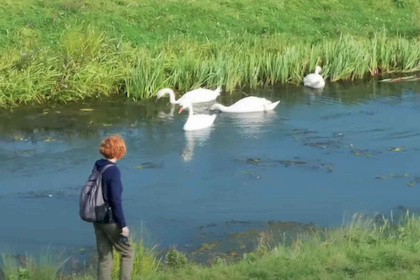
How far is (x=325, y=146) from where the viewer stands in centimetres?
1508

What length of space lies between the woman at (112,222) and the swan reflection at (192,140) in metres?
6.31

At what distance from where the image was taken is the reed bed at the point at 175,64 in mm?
18328

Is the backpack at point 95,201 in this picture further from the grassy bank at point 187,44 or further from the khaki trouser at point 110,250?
the grassy bank at point 187,44

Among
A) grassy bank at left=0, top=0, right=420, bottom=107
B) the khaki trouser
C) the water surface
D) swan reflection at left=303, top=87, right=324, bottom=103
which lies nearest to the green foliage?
the khaki trouser

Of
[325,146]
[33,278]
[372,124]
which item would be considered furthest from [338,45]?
[33,278]

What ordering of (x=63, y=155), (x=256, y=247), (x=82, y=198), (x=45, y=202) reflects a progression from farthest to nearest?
(x=63, y=155)
(x=45, y=202)
(x=256, y=247)
(x=82, y=198)

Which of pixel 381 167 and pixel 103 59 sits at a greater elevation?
pixel 103 59

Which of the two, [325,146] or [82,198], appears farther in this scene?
[325,146]

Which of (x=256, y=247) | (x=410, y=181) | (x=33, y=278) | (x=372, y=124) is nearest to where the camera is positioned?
(x=33, y=278)

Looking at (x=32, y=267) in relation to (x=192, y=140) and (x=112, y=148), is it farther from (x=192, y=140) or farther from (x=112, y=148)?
(x=192, y=140)

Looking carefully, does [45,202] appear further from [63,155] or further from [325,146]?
[325,146]

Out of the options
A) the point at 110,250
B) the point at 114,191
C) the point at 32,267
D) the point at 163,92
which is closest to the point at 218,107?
the point at 163,92

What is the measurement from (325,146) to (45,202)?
4.57 meters

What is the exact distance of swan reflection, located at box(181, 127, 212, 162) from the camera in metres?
14.6
